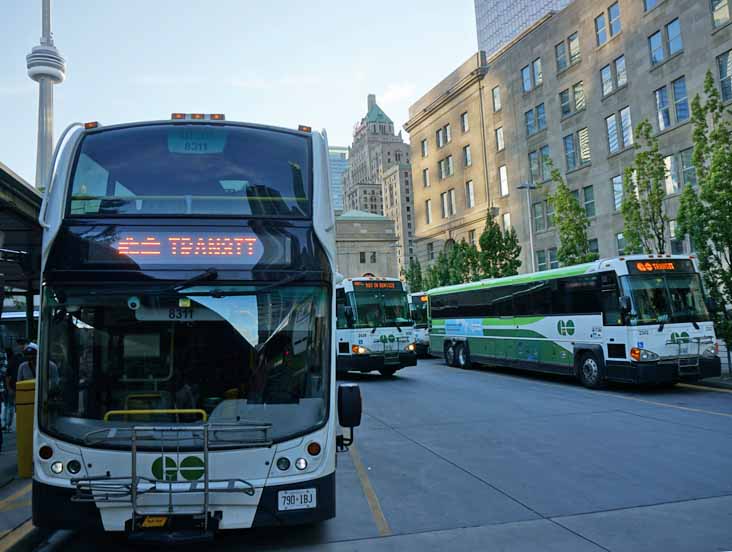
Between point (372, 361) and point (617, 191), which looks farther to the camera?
point (617, 191)

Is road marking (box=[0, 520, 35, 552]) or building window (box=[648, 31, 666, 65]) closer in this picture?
road marking (box=[0, 520, 35, 552])

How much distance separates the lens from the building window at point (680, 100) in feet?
98.2

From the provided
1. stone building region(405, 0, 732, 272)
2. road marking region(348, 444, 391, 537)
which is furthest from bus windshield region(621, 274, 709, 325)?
stone building region(405, 0, 732, 272)

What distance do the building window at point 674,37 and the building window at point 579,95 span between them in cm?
698

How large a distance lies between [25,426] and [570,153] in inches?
1441

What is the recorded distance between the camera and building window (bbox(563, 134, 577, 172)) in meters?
38.8

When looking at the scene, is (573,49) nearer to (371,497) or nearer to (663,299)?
(663,299)

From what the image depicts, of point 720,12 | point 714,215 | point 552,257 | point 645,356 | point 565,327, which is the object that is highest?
point 720,12

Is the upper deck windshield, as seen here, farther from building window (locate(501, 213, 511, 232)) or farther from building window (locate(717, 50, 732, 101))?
building window (locate(501, 213, 511, 232))

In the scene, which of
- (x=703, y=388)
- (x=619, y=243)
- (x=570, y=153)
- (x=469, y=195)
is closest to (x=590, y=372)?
(x=703, y=388)

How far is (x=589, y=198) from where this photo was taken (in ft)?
123

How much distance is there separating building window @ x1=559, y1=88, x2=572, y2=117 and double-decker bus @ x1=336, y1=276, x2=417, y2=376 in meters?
23.7

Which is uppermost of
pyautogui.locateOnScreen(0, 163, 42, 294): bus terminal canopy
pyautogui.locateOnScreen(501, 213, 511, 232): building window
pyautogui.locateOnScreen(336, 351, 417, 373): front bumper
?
pyautogui.locateOnScreen(501, 213, 511, 232): building window

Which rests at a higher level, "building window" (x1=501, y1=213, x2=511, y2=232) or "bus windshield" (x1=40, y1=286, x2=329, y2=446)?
"building window" (x1=501, y1=213, x2=511, y2=232)
